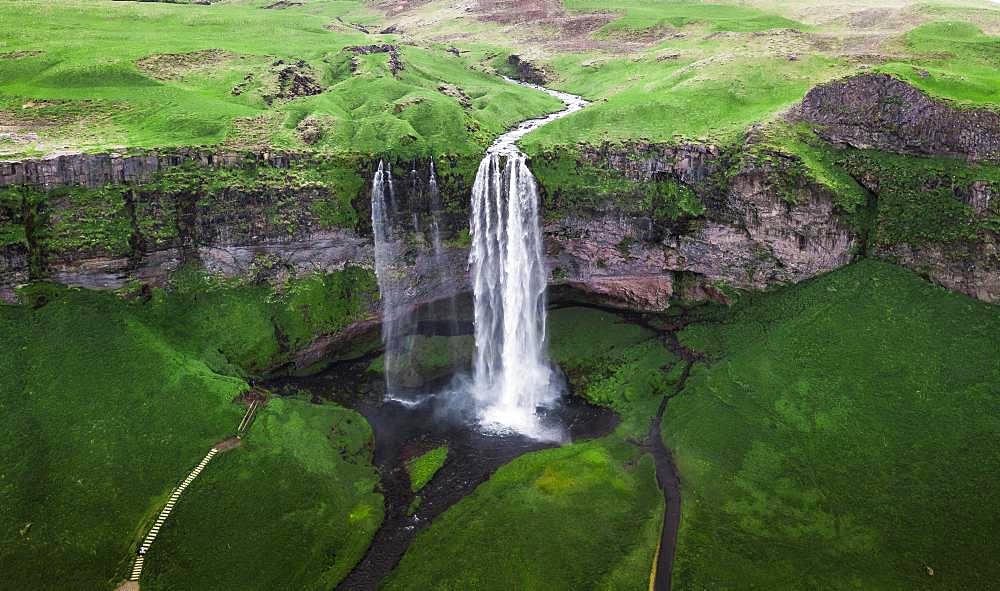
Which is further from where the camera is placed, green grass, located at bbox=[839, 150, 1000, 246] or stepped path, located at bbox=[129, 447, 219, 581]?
green grass, located at bbox=[839, 150, 1000, 246]

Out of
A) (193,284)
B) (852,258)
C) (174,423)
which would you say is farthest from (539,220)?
(174,423)

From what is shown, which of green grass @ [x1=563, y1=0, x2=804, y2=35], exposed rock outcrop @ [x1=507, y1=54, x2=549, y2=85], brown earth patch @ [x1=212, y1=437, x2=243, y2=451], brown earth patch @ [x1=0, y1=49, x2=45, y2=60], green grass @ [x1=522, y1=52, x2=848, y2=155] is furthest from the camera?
green grass @ [x1=563, y1=0, x2=804, y2=35]

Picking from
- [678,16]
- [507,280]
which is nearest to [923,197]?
[507,280]

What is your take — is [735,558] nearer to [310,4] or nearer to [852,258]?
[852,258]

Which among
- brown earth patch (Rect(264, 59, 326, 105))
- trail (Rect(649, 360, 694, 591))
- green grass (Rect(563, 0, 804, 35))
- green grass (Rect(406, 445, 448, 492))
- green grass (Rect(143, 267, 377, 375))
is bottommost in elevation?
trail (Rect(649, 360, 694, 591))

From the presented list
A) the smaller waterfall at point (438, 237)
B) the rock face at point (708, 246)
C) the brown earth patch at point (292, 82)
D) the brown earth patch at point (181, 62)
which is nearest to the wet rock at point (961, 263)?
the rock face at point (708, 246)

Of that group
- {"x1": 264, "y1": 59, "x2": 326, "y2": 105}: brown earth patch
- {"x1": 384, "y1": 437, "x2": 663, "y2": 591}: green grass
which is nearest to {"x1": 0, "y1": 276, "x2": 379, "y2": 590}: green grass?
{"x1": 384, "y1": 437, "x2": 663, "y2": 591}: green grass

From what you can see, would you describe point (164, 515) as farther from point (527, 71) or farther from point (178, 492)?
point (527, 71)

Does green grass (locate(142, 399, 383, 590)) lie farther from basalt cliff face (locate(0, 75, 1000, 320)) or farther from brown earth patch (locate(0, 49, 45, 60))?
brown earth patch (locate(0, 49, 45, 60))
